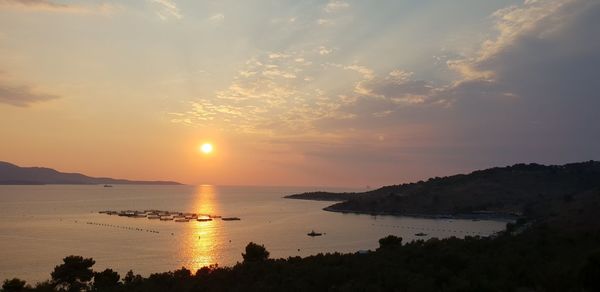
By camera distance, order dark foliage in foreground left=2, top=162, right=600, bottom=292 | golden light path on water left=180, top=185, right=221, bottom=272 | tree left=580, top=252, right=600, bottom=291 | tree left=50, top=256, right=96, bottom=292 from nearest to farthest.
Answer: tree left=580, top=252, right=600, bottom=291 < dark foliage in foreground left=2, top=162, right=600, bottom=292 < tree left=50, top=256, right=96, bottom=292 < golden light path on water left=180, top=185, right=221, bottom=272

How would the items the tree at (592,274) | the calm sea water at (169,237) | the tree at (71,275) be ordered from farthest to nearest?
1. the calm sea water at (169,237)
2. the tree at (71,275)
3. the tree at (592,274)

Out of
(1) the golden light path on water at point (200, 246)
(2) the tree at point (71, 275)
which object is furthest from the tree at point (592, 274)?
(1) the golden light path on water at point (200, 246)

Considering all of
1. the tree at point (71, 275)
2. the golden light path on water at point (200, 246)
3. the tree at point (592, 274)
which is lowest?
the golden light path on water at point (200, 246)

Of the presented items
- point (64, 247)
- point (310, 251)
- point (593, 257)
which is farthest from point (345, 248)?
point (593, 257)

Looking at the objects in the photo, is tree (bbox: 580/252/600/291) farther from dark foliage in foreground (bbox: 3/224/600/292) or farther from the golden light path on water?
the golden light path on water

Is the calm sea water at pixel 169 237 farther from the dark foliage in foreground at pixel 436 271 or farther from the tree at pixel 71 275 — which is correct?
the dark foliage in foreground at pixel 436 271

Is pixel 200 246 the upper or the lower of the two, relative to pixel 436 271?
lower

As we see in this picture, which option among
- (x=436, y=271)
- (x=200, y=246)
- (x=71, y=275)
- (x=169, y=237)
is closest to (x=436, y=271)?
(x=436, y=271)

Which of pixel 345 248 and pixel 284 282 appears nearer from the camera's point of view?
pixel 284 282

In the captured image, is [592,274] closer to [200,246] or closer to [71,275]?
[71,275]

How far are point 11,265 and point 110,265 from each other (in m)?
16.5

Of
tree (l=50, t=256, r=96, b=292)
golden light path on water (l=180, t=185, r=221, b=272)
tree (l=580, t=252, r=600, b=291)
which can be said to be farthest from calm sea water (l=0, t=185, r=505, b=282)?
tree (l=580, t=252, r=600, b=291)

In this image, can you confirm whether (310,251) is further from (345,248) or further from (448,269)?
(448,269)

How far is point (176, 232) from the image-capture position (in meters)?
140
